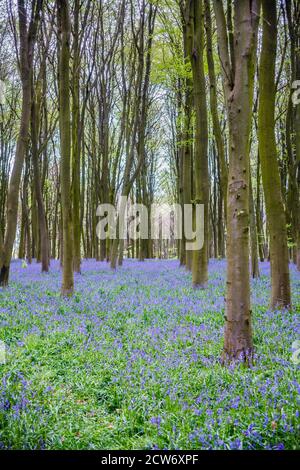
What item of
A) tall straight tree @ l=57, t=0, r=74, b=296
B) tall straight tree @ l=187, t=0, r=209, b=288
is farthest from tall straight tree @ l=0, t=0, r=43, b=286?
tall straight tree @ l=187, t=0, r=209, b=288

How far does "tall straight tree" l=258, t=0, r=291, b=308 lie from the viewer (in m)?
7.35

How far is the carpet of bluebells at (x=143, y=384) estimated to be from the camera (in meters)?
2.84

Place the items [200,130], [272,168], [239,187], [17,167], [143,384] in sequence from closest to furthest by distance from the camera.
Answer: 1. [143,384]
2. [239,187]
3. [272,168]
4. [200,130]
5. [17,167]

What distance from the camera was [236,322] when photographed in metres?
4.42

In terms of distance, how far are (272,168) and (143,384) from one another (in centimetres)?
545

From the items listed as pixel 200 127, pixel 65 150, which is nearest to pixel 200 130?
pixel 200 127

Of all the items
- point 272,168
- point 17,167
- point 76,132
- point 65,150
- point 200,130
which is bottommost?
point 272,168

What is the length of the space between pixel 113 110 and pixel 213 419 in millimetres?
26130

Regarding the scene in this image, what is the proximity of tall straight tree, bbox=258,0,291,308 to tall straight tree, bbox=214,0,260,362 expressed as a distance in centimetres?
310

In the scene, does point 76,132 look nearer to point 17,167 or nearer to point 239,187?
point 17,167

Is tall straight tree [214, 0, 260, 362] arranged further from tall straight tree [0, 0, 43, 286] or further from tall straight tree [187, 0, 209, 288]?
tall straight tree [0, 0, 43, 286]

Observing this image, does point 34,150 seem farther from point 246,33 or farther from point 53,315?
point 246,33

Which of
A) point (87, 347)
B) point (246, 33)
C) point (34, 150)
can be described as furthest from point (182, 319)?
point (34, 150)

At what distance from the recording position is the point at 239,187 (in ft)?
14.9
